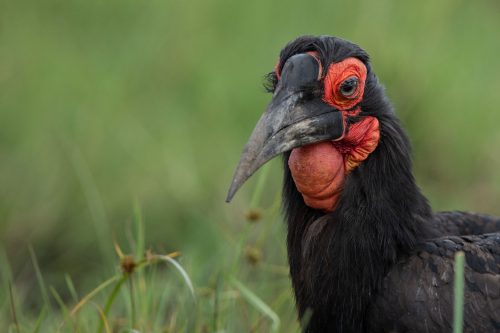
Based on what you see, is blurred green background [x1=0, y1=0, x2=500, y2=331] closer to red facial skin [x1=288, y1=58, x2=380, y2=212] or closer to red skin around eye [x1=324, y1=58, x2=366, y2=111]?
red facial skin [x1=288, y1=58, x2=380, y2=212]

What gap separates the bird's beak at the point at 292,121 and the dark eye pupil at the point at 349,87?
70mm

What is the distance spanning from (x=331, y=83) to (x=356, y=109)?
134mm

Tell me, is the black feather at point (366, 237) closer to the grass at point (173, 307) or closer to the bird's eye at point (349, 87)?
the bird's eye at point (349, 87)

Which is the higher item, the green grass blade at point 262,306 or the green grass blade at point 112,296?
the green grass blade at point 112,296

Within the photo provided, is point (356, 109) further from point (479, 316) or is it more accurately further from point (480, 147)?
point (480, 147)

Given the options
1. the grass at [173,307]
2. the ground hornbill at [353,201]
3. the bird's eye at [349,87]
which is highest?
the bird's eye at [349,87]

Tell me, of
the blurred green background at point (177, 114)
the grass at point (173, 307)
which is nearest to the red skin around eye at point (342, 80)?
the grass at point (173, 307)

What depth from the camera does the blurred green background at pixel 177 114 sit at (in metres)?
5.72

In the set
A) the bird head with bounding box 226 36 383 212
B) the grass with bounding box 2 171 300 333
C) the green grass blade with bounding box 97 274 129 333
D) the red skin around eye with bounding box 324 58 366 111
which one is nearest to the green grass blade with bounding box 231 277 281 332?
the grass with bounding box 2 171 300 333

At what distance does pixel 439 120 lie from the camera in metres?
6.70

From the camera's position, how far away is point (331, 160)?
377cm

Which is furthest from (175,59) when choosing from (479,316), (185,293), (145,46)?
(479,316)

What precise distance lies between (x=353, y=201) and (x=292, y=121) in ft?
1.15

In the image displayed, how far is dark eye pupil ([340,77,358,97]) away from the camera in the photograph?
12.3 feet
